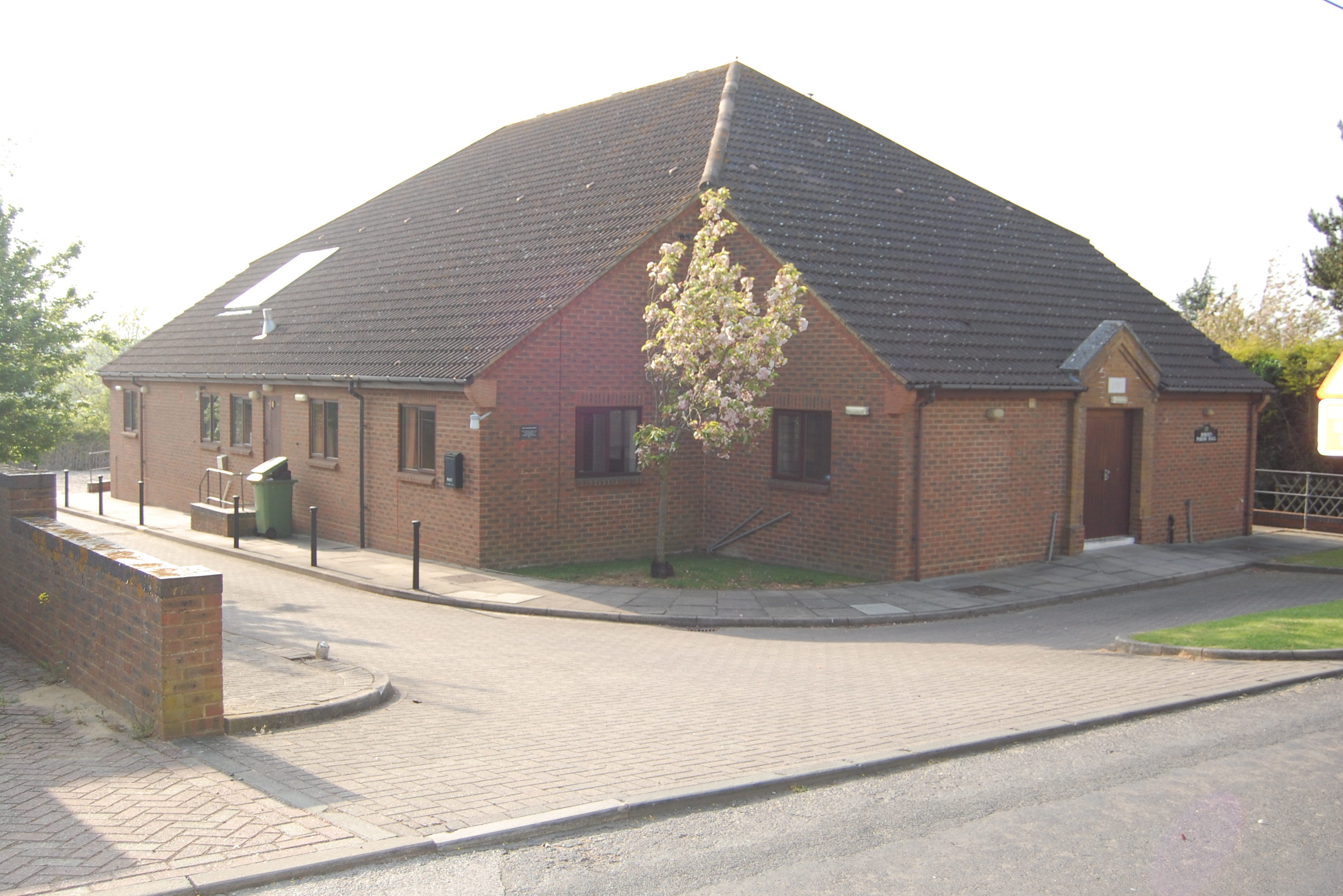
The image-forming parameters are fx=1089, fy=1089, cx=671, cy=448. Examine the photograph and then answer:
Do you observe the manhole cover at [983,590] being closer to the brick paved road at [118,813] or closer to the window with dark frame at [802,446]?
the window with dark frame at [802,446]

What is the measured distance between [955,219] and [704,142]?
5189 mm

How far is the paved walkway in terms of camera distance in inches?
534

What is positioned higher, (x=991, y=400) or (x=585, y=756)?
(x=991, y=400)

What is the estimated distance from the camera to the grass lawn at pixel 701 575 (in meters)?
15.5

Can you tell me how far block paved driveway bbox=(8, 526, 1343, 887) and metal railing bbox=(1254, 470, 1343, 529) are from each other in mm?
7942

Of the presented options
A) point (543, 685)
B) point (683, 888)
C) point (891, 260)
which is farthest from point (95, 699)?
point (891, 260)

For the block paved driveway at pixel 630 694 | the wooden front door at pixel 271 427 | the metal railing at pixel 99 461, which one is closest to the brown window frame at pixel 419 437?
the block paved driveway at pixel 630 694

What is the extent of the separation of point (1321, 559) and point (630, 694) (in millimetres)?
14176

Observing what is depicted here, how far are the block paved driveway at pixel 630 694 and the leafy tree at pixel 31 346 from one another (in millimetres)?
6907

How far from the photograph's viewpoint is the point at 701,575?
16.1 metres

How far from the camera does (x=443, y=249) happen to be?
21.5 m

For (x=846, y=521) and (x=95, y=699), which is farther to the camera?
(x=846, y=521)

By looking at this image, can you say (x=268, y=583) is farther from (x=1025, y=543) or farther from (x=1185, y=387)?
(x=1185, y=387)

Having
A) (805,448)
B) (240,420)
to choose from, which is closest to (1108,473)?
(805,448)
